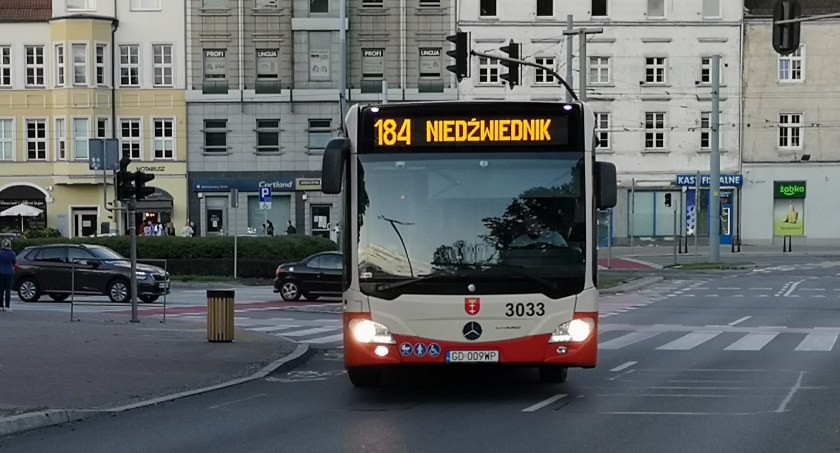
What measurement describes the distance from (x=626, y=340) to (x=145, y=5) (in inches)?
1758

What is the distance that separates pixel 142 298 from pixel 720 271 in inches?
934

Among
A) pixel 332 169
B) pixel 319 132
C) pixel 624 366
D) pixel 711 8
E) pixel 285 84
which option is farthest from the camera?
pixel 711 8

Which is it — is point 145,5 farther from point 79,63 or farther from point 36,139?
point 36,139

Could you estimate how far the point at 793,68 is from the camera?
66562 millimetres

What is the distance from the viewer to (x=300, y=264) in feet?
120

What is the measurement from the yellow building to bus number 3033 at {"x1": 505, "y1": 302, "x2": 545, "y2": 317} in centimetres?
4978

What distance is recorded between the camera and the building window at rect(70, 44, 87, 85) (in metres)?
61.0

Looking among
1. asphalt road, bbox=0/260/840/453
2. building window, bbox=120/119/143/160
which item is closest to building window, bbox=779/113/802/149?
building window, bbox=120/119/143/160

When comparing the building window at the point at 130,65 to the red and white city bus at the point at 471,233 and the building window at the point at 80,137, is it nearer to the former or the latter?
the building window at the point at 80,137

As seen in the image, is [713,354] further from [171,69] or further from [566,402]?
[171,69]

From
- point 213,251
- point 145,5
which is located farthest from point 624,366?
point 145,5

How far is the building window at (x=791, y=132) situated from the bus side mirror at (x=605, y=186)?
54888mm

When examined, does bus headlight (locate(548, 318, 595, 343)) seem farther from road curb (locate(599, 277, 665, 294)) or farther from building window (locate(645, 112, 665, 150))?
building window (locate(645, 112, 665, 150))

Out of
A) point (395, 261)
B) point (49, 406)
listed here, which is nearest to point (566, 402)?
point (395, 261)
